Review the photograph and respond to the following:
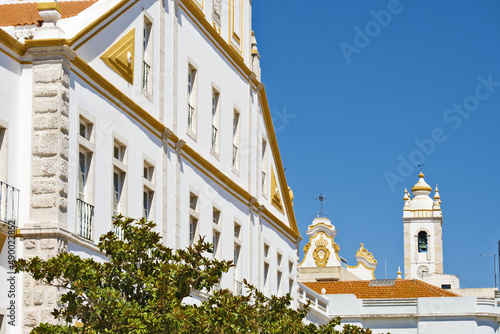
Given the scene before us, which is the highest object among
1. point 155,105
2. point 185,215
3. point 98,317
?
point 155,105

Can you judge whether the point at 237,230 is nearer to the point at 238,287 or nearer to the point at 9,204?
the point at 238,287

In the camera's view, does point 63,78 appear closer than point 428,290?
Yes

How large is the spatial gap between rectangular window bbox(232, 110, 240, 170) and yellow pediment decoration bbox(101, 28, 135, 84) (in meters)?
8.53

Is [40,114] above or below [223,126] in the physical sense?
below

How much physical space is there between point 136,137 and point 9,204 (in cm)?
542

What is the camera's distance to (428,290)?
64188 mm

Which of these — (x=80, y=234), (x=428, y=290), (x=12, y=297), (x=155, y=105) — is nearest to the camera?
(x=12, y=297)

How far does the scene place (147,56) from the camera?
91.6ft

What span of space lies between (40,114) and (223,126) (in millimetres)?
11696

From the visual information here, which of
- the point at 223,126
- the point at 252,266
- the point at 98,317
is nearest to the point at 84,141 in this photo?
the point at 98,317

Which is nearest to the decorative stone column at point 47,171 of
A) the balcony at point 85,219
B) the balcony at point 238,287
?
the balcony at point 85,219

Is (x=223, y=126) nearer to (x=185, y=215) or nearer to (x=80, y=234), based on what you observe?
(x=185, y=215)

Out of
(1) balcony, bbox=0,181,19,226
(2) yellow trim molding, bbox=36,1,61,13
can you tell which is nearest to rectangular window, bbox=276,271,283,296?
(2) yellow trim molding, bbox=36,1,61,13

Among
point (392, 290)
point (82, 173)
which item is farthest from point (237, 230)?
point (392, 290)
